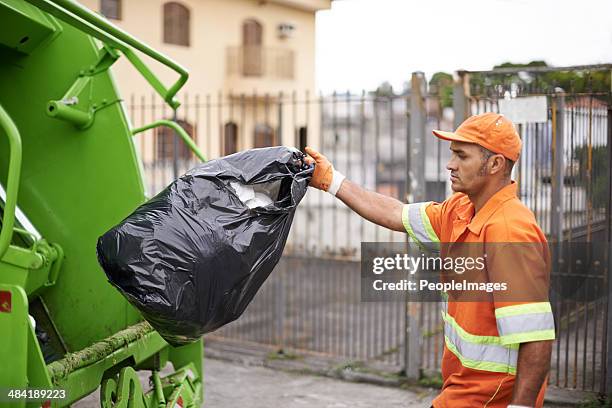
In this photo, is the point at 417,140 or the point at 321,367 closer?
the point at 417,140

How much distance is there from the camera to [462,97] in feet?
16.5

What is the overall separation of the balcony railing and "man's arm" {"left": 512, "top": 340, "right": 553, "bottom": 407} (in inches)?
573

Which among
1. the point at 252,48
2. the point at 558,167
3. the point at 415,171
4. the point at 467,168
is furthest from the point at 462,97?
the point at 252,48

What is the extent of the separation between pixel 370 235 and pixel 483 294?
311 inches

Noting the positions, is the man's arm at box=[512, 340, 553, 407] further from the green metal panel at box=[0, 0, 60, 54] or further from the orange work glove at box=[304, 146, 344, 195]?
the green metal panel at box=[0, 0, 60, 54]

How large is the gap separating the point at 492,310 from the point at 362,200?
0.82m

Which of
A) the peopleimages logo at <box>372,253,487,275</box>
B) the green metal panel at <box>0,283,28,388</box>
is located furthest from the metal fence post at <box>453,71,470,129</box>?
the green metal panel at <box>0,283,28,388</box>

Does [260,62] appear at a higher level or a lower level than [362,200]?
higher

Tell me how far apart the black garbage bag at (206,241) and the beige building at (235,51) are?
860 cm

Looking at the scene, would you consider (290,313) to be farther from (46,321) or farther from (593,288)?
(46,321)

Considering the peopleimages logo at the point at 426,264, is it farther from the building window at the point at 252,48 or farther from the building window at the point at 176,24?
the building window at the point at 252,48

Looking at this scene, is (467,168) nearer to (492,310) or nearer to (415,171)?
(492,310)

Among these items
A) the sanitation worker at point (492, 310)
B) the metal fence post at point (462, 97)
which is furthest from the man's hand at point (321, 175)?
the metal fence post at point (462, 97)

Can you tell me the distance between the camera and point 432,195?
17.3ft
